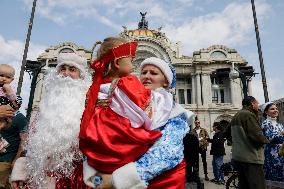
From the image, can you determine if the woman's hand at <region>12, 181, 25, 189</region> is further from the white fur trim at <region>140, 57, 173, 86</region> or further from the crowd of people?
the white fur trim at <region>140, 57, 173, 86</region>

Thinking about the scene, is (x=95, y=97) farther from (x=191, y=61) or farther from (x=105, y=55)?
→ (x=191, y=61)

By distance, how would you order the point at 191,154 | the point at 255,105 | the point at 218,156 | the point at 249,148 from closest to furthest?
the point at 249,148, the point at 255,105, the point at 191,154, the point at 218,156

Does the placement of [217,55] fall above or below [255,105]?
above

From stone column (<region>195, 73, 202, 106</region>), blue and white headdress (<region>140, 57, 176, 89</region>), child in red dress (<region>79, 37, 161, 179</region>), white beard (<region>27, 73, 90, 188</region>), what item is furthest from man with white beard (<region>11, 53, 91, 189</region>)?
stone column (<region>195, 73, 202, 106</region>)

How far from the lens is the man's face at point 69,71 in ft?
8.80

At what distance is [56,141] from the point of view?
7.39 feet

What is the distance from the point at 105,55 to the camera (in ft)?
6.98

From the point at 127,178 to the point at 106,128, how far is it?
0.32 meters

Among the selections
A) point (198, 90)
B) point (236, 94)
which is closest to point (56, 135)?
point (198, 90)

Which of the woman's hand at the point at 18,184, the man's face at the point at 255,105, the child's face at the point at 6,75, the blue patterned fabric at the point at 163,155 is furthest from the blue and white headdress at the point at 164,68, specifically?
the man's face at the point at 255,105

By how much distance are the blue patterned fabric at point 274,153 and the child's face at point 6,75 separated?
14.4ft

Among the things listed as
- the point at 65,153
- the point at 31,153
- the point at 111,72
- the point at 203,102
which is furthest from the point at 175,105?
the point at 203,102

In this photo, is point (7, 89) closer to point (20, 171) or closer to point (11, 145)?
point (11, 145)

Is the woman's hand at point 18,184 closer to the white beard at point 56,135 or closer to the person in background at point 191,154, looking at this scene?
the white beard at point 56,135
